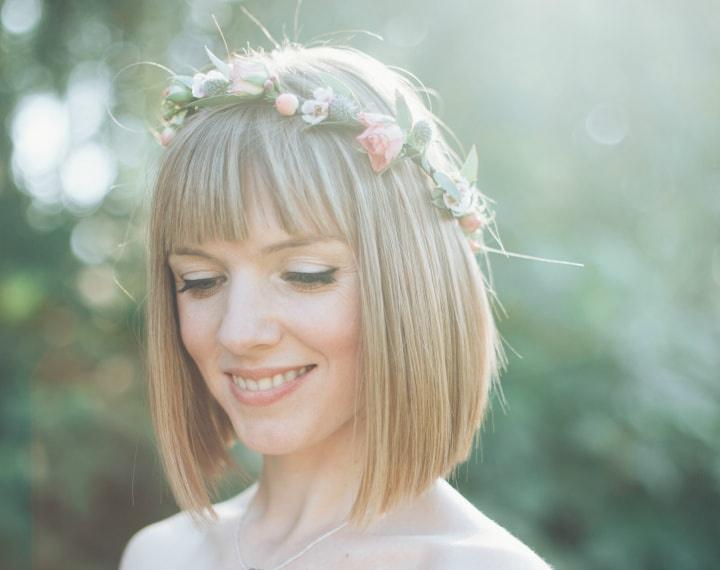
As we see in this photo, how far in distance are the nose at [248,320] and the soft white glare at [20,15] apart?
289 centimetres

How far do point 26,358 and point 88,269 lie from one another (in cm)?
49

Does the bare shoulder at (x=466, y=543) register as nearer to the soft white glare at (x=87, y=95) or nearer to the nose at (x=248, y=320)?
the nose at (x=248, y=320)

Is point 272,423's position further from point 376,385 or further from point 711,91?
point 711,91

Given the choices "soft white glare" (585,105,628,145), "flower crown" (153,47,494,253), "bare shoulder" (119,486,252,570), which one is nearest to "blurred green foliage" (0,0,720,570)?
"soft white glare" (585,105,628,145)

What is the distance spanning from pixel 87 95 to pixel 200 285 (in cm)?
263

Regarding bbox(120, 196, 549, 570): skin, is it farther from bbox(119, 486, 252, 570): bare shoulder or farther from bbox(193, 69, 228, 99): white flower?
bbox(193, 69, 228, 99): white flower

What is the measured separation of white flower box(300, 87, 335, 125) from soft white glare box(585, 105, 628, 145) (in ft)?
7.96

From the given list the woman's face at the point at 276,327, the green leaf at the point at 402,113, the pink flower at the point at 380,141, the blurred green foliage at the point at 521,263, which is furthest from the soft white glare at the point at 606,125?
the woman's face at the point at 276,327

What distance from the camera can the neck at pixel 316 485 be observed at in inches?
79.5

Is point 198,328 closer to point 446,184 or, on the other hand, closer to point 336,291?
point 336,291

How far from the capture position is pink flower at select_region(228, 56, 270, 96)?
6.14 ft

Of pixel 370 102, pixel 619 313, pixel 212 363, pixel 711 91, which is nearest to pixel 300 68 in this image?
pixel 370 102

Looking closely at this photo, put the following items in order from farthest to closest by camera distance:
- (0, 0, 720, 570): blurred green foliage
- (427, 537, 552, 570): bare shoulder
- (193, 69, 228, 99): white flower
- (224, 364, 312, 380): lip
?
1. (0, 0, 720, 570): blurred green foliage
2. (193, 69, 228, 99): white flower
3. (224, 364, 312, 380): lip
4. (427, 537, 552, 570): bare shoulder

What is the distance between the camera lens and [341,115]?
1808 millimetres
